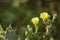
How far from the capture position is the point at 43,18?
143cm

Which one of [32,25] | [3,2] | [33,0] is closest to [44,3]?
[33,0]

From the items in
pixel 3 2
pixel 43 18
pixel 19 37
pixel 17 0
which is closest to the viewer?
pixel 19 37

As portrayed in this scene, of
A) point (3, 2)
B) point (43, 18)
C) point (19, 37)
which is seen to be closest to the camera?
point (19, 37)

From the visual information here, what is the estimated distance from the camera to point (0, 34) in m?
1.35

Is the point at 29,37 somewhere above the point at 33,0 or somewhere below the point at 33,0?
below

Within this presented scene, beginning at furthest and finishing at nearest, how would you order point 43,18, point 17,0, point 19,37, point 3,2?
point 3,2 < point 17,0 < point 43,18 < point 19,37

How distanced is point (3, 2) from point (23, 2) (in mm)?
278

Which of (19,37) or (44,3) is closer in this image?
(19,37)

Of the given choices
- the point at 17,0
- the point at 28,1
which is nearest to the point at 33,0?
the point at 28,1

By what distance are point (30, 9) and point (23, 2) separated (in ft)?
0.41

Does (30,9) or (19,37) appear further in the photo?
(30,9)

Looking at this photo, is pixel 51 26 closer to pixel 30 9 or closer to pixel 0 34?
pixel 0 34

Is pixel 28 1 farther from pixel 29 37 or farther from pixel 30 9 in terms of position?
pixel 29 37

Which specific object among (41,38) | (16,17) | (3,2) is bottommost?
(41,38)
